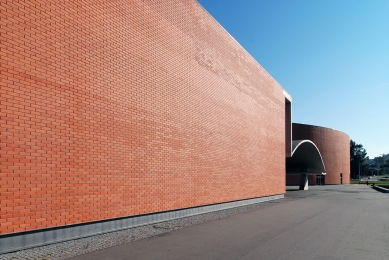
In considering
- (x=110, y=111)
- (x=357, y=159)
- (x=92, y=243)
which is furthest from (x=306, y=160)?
(x=357, y=159)

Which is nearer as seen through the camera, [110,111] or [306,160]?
[110,111]

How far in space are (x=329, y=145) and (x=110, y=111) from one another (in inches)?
2251

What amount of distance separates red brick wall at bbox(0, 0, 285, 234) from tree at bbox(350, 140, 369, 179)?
104 m

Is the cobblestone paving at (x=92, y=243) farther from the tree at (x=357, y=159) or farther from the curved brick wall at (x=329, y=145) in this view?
the tree at (x=357, y=159)

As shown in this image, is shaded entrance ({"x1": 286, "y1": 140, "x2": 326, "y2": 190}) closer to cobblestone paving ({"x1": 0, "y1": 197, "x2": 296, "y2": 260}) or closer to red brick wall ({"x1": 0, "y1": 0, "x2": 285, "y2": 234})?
red brick wall ({"x1": 0, "y1": 0, "x2": 285, "y2": 234})

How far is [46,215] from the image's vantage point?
708 cm

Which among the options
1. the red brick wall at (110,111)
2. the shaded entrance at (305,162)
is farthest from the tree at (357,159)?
the red brick wall at (110,111)

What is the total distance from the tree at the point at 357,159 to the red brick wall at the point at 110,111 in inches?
4104

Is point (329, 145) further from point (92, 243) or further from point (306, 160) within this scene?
point (92, 243)

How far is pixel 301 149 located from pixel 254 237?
2681 cm

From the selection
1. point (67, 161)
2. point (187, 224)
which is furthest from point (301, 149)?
point (67, 161)

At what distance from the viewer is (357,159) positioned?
106062 millimetres

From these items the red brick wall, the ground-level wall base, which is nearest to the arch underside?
the red brick wall

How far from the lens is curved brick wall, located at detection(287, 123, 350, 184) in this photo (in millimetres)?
56188
